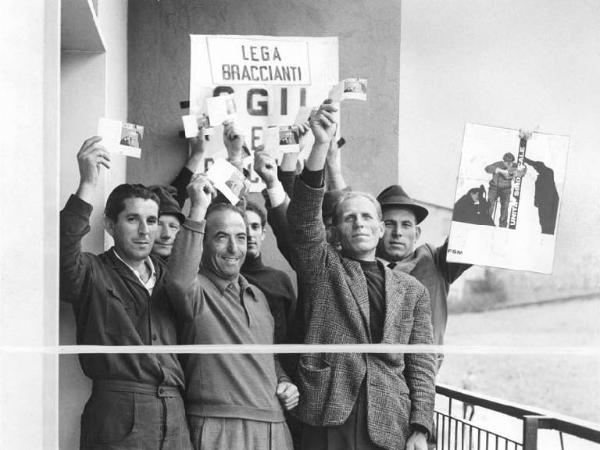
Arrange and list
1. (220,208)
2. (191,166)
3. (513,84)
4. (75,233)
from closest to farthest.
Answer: (75,233)
(220,208)
(191,166)
(513,84)

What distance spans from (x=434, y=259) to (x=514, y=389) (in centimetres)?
47

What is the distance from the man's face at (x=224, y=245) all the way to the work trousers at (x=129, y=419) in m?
0.29

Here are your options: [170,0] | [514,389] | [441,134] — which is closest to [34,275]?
[170,0]

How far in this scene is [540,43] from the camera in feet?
9.21

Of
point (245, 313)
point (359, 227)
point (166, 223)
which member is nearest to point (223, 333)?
point (245, 313)

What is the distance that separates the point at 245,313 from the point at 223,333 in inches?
2.5

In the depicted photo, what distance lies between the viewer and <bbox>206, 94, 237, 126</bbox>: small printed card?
252 cm

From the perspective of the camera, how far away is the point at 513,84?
280 centimetres

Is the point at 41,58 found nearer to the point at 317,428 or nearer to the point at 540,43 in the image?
the point at 317,428

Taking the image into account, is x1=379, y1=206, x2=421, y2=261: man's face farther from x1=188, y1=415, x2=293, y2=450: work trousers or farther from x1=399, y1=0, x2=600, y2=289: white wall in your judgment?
x1=188, y1=415, x2=293, y2=450: work trousers

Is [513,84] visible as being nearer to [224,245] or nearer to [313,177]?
[313,177]

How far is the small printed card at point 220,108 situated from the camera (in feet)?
8.27

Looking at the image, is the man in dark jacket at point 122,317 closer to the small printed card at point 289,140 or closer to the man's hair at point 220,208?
the man's hair at point 220,208

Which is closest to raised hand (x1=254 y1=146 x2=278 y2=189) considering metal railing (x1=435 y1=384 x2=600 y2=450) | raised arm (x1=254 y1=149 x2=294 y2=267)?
raised arm (x1=254 y1=149 x2=294 y2=267)
